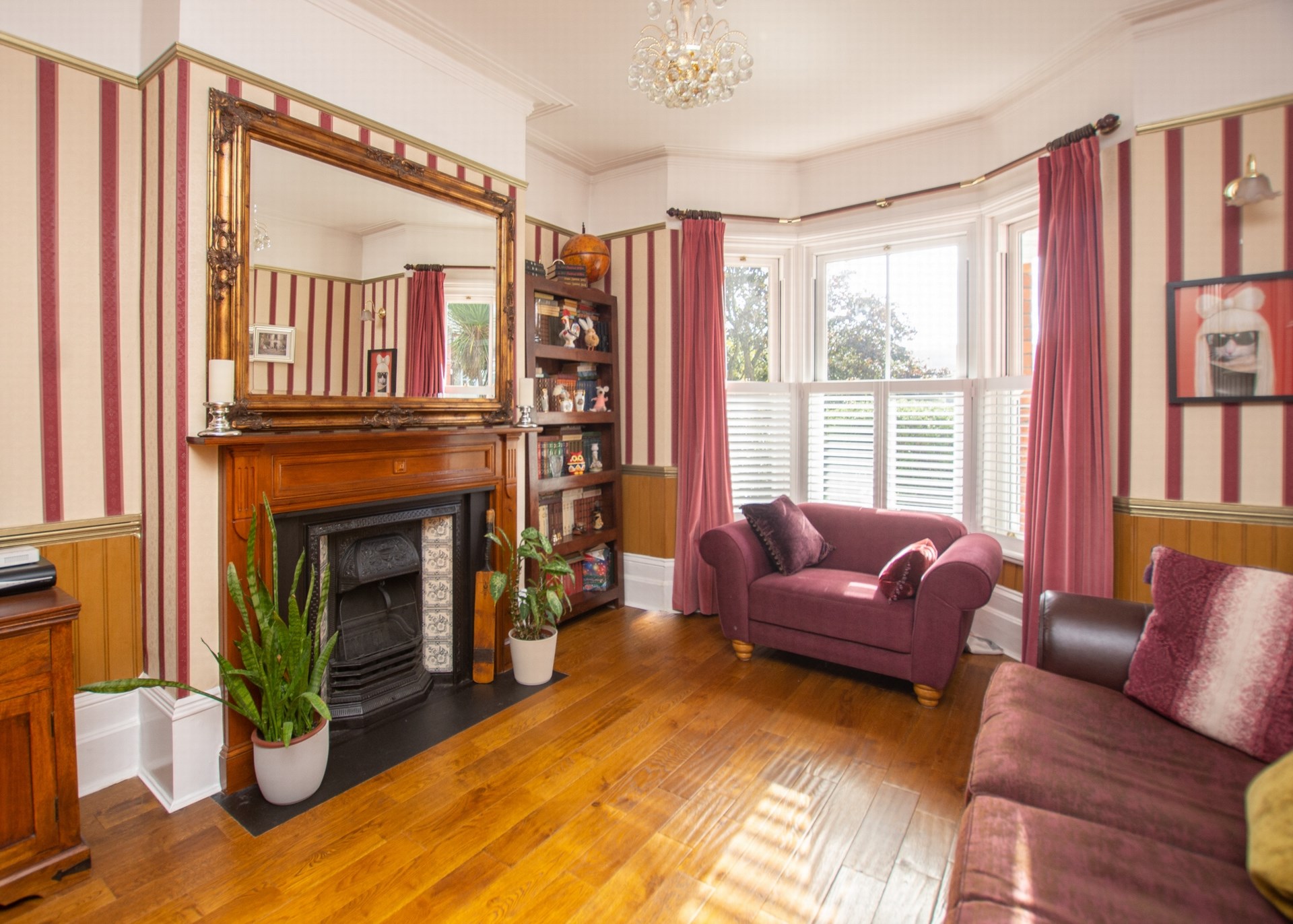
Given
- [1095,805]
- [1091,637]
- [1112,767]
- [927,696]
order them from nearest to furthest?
[1095,805] → [1112,767] → [1091,637] → [927,696]

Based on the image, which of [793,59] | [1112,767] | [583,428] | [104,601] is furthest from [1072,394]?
[104,601]

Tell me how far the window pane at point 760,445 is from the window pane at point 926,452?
2.18 ft

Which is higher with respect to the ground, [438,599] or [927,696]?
[438,599]

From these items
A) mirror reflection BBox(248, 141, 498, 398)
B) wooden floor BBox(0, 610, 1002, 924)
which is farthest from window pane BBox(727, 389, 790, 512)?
mirror reflection BBox(248, 141, 498, 398)

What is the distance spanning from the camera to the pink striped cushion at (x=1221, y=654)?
1606mm

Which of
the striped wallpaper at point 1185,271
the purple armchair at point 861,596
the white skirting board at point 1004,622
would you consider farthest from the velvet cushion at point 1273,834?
the white skirting board at point 1004,622

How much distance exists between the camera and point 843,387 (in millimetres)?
4125

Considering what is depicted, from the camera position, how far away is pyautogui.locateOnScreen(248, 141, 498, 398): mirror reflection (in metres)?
2.34

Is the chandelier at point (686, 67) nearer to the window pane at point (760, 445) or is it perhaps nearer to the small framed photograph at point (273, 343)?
the small framed photograph at point (273, 343)

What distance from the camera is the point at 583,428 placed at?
4.34 m

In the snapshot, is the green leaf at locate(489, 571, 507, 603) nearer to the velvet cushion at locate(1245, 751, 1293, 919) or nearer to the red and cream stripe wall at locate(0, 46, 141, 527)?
the red and cream stripe wall at locate(0, 46, 141, 527)

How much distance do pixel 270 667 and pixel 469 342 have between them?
164cm

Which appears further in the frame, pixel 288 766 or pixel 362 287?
pixel 362 287

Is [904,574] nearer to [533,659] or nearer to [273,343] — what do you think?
[533,659]
